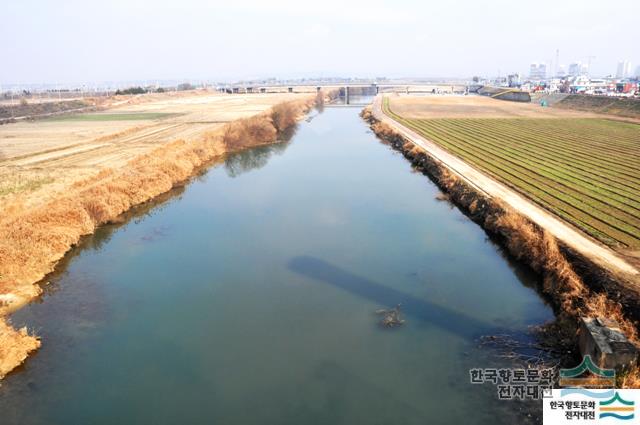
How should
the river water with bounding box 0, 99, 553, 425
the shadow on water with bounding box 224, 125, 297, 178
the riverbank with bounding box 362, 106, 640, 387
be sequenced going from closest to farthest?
1. the river water with bounding box 0, 99, 553, 425
2. the riverbank with bounding box 362, 106, 640, 387
3. the shadow on water with bounding box 224, 125, 297, 178

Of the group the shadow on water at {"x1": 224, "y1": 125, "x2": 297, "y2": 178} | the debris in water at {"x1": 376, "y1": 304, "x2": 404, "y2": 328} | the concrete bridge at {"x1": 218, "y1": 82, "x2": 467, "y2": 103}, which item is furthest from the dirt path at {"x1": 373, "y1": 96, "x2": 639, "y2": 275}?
the concrete bridge at {"x1": 218, "y1": 82, "x2": 467, "y2": 103}

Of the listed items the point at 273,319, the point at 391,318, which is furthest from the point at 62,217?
the point at 391,318

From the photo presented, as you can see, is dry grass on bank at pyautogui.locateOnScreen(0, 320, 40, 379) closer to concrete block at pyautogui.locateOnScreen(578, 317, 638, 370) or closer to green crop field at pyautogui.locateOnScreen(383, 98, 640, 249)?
concrete block at pyautogui.locateOnScreen(578, 317, 638, 370)

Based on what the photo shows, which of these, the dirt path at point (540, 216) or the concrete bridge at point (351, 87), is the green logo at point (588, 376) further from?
the concrete bridge at point (351, 87)

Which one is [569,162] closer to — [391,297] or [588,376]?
[391,297]

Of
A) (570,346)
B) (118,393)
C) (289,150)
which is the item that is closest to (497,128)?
(289,150)

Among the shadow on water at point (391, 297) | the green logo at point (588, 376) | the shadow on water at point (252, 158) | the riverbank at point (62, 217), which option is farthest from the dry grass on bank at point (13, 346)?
the shadow on water at point (252, 158)

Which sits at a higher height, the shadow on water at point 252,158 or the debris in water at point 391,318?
the shadow on water at point 252,158

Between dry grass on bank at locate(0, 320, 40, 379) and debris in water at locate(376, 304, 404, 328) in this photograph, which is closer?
dry grass on bank at locate(0, 320, 40, 379)
